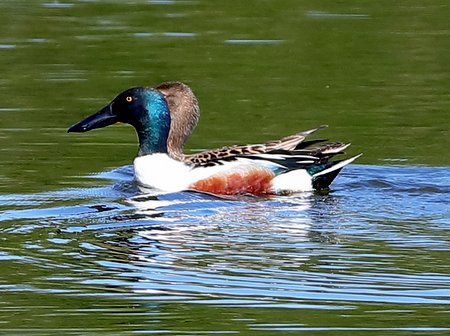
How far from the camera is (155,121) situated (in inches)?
514

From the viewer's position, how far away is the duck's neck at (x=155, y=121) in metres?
13.0

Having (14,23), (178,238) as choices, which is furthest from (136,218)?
(14,23)

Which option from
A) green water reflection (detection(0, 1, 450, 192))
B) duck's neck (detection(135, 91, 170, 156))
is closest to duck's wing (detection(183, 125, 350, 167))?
duck's neck (detection(135, 91, 170, 156))

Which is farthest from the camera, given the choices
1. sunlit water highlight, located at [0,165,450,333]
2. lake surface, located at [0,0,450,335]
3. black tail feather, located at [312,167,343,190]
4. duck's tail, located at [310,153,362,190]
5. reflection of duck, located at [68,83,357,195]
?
black tail feather, located at [312,167,343,190]

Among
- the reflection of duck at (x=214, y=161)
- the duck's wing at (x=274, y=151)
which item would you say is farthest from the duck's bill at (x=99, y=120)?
the duck's wing at (x=274, y=151)

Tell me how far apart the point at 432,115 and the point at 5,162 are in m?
4.47

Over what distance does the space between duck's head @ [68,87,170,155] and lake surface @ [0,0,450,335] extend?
39 cm

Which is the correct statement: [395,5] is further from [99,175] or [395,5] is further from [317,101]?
[99,175]

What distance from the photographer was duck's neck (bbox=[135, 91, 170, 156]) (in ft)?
42.7

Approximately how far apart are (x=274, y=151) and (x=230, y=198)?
2.36 feet

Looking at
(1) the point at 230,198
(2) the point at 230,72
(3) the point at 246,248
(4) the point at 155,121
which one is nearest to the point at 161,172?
(4) the point at 155,121

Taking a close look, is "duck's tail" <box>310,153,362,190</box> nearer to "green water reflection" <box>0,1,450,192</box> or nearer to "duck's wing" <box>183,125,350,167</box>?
"duck's wing" <box>183,125,350,167</box>

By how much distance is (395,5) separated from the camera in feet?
70.5

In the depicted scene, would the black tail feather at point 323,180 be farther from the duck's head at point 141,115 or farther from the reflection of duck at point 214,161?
the duck's head at point 141,115
